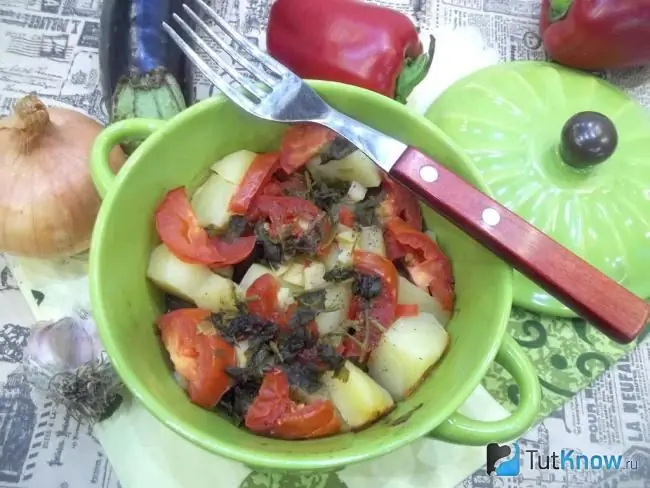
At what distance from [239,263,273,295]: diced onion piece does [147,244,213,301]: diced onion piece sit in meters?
0.04

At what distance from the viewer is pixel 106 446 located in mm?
781

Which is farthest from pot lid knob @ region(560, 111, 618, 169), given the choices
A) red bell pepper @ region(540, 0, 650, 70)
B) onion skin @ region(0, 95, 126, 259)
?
onion skin @ region(0, 95, 126, 259)

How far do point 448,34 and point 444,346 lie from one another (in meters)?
0.58

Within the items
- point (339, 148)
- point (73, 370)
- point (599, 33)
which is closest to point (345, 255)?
point (339, 148)

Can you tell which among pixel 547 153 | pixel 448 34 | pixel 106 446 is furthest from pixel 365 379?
pixel 448 34

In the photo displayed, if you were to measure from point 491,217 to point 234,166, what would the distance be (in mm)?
280

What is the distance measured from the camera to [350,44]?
94 cm

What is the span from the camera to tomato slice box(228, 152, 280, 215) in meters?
0.70

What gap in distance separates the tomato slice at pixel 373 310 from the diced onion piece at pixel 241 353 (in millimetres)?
98

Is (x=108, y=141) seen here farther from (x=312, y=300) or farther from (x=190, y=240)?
(x=312, y=300)

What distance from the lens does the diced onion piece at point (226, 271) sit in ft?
2.29

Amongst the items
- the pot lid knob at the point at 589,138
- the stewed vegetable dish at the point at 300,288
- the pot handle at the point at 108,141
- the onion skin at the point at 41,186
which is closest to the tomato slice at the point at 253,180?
the stewed vegetable dish at the point at 300,288

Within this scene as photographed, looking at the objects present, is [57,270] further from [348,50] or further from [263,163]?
[348,50]

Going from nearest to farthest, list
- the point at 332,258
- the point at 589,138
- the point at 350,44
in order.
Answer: the point at 332,258, the point at 589,138, the point at 350,44
